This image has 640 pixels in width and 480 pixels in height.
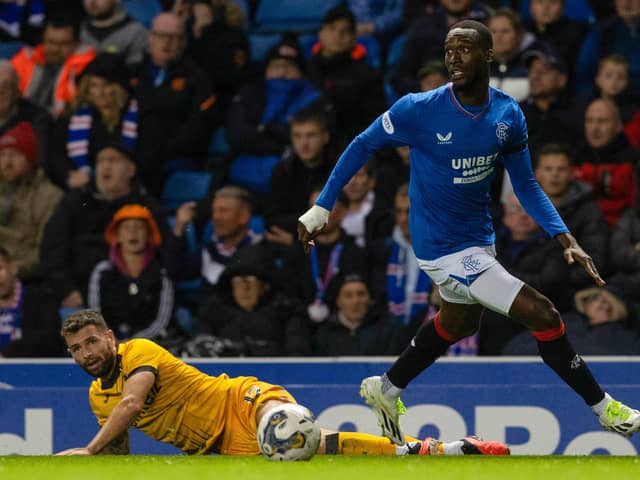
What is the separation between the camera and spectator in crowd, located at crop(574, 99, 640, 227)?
871cm

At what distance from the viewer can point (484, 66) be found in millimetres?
5887

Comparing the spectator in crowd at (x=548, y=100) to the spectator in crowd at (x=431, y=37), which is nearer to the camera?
the spectator in crowd at (x=548, y=100)

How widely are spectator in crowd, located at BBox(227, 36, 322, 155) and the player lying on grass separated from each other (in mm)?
3038

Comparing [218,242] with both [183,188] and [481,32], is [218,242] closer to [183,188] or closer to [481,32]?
[183,188]

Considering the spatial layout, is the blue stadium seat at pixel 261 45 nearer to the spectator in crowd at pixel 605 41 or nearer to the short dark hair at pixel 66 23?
the short dark hair at pixel 66 23

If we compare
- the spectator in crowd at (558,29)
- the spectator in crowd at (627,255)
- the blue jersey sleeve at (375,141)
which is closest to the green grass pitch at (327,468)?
the blue jersey sleeve at (375,141)

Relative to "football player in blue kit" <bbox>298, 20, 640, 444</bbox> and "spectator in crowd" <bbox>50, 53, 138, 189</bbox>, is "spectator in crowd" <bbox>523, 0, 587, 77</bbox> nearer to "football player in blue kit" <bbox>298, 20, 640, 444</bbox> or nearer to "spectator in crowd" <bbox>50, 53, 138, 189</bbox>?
"spectator in crowd" <bbox>50, 53, 138, 189</bbox>

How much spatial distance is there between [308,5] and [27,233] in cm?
280

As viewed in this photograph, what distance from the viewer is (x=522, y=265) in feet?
27.2

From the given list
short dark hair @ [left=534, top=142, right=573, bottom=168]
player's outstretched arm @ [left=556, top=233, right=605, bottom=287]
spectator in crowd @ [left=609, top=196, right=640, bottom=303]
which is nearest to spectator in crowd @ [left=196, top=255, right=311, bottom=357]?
short dark hair @ [left=534, top=142, right=573, bottom=168]

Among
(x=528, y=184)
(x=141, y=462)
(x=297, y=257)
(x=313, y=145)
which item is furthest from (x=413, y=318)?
(x=141, y=462)

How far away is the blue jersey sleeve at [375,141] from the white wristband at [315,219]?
0.09 feet

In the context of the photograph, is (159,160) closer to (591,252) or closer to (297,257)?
(297,257)

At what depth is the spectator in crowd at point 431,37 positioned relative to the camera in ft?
31.7
